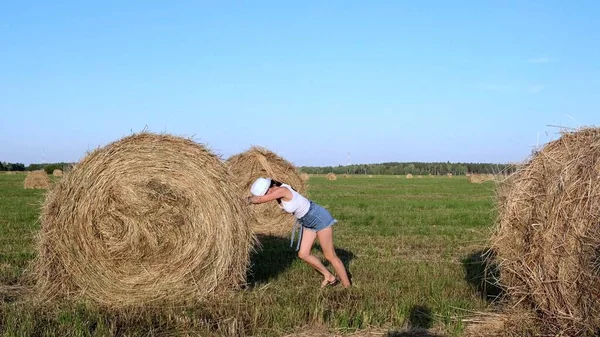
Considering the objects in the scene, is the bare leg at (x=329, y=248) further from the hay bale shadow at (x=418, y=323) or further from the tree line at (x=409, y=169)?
the tree line at (x=409, y=169)

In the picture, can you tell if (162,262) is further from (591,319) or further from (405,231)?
(405,231)

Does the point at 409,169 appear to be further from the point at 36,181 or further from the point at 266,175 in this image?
the point at 266,175

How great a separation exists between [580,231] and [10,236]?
37.6 ft

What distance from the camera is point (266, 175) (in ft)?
54.1

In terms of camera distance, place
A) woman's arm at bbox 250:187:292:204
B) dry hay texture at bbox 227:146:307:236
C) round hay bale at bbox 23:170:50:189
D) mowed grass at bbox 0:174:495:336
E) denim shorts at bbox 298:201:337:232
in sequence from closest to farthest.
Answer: mowed grass at bbox 0:174:495:336 → woman's arm at bbox 250:187:292:204 → denim shorts at bbox 298:201:337:232 → dry hay texture at bbox 227:146:307:236 → round hay bale at bbox 23:170:50:189

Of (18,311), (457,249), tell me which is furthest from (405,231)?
(18,311)

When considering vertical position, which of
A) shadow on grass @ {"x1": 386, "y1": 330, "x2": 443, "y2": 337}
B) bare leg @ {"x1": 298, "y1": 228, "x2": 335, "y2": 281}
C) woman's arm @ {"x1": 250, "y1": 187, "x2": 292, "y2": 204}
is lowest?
shadow on grass @ {"x1": 386, "y1": 330, "x2": 443, "y2": 337}

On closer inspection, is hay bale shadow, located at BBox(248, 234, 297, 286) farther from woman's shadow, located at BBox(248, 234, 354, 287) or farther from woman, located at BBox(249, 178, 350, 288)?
woman, located at BBox(249, 178, 350, 288)

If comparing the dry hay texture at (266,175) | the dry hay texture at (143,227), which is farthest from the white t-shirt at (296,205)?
the dry hay texture at (266,175)

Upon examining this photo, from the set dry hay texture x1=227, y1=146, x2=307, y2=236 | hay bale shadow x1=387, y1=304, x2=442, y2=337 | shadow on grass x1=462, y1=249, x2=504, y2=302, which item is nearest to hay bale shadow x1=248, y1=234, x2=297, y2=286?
dry hay texture x1=227, y1=146, x2=307, y2=236

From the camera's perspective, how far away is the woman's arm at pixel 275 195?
→ 8.59 m

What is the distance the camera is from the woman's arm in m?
8.59

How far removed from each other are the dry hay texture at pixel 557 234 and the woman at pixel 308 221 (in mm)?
2563

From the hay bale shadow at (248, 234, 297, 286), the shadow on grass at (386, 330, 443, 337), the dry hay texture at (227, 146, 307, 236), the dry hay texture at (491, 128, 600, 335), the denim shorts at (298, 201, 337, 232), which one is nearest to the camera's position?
the dry hay texture at (491, 128, 600, 335)
